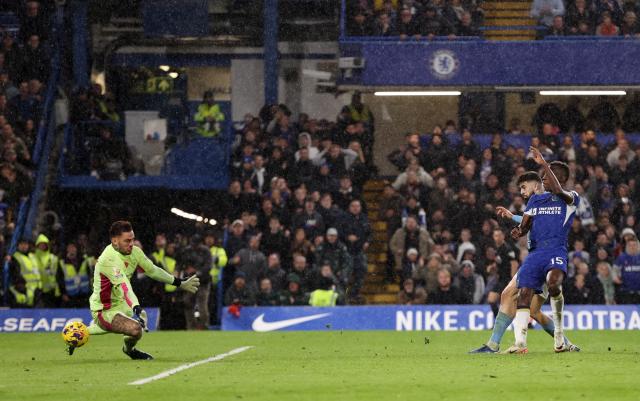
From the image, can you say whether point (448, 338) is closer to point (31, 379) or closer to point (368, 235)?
point (368, 235)

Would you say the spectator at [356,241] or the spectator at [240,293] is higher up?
the spectator at [356,241]

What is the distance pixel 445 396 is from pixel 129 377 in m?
3.45

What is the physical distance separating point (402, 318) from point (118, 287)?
10.3 metres

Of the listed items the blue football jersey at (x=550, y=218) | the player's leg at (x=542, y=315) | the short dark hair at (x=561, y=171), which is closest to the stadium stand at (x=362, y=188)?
the player's leg at (x=542, y=315)

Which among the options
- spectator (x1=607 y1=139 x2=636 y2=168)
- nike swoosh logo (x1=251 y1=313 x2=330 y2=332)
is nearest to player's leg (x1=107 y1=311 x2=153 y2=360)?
nike swoosh logo (x1=251 y1=313 x2=330 y2=332)

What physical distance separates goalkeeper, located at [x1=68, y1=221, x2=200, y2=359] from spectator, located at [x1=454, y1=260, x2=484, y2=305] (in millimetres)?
10913

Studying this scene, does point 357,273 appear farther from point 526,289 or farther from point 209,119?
point 526,289

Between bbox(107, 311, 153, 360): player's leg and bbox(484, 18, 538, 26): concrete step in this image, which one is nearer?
bbox(107, 311, 153, 360): player's leg

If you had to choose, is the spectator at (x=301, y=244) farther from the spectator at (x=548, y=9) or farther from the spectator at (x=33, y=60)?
the spectator at (x=548, y=9)

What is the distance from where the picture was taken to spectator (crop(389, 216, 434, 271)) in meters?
26.4

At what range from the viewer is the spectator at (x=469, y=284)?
2517 centimetres

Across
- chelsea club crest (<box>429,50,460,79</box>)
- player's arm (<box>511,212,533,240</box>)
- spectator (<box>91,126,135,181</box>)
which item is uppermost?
chelsea club crest (<box>429,50,460,79</box>)

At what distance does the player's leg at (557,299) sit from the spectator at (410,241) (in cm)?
1140

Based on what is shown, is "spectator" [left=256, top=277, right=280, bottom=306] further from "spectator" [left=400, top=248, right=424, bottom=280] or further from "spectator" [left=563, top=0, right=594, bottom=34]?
"spectator" [left=563, top=0, right=594, bottom=34]
